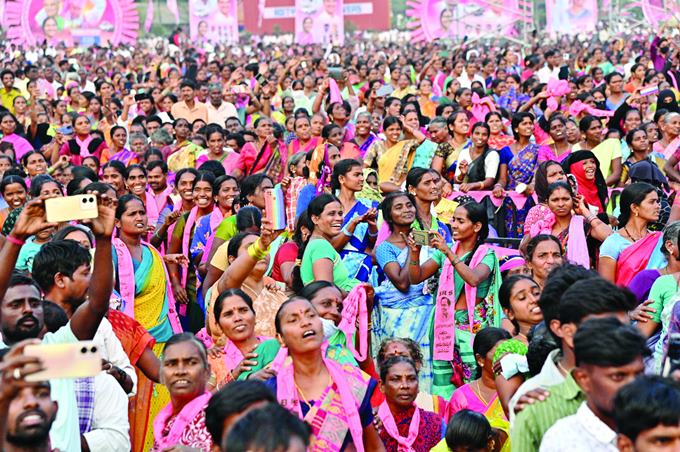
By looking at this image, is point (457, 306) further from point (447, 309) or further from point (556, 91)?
point (556, 91)

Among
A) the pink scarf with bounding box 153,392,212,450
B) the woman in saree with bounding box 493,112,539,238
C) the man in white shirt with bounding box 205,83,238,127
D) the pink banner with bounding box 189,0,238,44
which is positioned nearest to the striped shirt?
the pink scarf with bounding box 153,392,212,450

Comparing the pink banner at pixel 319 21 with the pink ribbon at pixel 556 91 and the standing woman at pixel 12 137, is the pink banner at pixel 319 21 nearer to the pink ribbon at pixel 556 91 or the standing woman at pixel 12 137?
the pink ribbon at pixel 556 91

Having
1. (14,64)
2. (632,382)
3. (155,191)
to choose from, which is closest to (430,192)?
(155,191)

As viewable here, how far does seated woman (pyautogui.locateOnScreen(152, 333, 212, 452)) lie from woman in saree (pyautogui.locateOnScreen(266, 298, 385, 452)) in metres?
0.27

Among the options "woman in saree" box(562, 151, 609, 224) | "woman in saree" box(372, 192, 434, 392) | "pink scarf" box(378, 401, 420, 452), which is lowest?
"pink scarf" box(378, 401, 420, 452)

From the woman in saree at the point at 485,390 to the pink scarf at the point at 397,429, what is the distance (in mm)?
175

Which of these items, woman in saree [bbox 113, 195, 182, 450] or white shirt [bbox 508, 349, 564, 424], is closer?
white shirt [bbox 508, 349, 564, 424]

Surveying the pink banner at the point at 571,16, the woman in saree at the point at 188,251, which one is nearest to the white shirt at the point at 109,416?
the woman in saree at the point at 188,251

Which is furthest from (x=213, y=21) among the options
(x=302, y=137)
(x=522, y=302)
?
(x=522, y=302)

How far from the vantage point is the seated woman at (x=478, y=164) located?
8.35m

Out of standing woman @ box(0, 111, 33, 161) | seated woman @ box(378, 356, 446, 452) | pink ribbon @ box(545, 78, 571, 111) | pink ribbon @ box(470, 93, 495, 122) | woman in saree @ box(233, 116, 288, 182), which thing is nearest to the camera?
seated woman @ box(378, 356, 446, 452)

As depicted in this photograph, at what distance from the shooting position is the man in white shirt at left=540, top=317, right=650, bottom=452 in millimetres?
2873

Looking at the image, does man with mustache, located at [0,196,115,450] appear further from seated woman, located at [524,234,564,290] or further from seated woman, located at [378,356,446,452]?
seated woman, located at [524,234,564,290]

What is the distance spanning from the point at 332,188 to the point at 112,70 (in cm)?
1446
